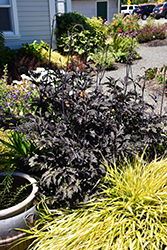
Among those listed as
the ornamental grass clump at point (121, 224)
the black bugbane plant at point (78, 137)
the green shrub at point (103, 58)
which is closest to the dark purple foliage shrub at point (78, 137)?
the black bugbane plant at point (78, 137)

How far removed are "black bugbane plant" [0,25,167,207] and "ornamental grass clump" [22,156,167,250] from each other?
0.58ft

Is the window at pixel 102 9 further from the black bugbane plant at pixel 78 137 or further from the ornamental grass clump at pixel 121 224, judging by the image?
the ornamental grass clump at pixel 121 224

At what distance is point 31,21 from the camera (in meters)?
8.34

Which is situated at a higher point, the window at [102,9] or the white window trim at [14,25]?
the window at [102,9]

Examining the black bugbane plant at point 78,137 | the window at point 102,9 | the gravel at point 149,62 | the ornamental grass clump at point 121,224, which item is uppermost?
the window at point 102,9

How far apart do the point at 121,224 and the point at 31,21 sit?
8058mm

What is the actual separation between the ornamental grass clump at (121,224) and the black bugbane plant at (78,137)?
178 mm

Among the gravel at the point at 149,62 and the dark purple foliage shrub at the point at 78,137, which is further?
the gravel at the point at 149,62

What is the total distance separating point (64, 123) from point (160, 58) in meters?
7.55

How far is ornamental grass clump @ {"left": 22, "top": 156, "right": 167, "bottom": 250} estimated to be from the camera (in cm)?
185

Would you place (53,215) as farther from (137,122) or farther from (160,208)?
(137,122)

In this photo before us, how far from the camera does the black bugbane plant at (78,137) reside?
2.09 meters

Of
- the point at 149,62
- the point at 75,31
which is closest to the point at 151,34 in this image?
the point at 149,62

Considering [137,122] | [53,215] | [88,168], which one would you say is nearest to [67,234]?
[53,215]
